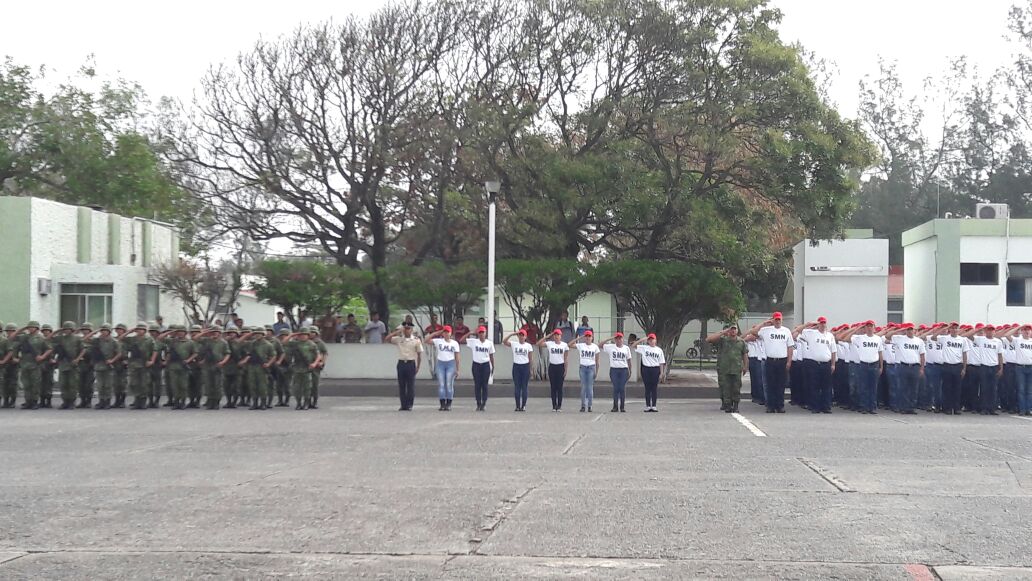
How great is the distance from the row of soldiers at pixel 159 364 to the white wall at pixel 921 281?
22.5 m

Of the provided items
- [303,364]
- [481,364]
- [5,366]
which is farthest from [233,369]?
[481,364]

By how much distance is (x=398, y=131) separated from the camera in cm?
2978

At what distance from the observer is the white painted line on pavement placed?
15891 mm

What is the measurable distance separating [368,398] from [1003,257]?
2115cm

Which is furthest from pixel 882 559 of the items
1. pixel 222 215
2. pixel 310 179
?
pixel 222 215

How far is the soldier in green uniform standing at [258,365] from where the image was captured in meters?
21.8

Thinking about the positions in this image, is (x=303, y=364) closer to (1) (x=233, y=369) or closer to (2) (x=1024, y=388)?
(1) (x=233, y=369)

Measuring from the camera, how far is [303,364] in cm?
2183

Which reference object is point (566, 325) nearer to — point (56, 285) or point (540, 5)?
point (540, 5)

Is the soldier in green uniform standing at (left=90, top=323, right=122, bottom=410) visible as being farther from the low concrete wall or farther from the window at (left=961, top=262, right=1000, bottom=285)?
the window at (left=961, top=262, right=1000, bottom=285)

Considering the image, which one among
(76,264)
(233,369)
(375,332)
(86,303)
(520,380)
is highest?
(76,264)

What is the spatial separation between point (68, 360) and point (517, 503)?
50.2 ft

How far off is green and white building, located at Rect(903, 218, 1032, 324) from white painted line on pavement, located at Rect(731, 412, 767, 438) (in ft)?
56.9

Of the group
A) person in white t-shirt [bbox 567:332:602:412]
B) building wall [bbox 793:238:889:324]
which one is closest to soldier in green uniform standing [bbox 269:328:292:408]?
person in white t-shirt [bbox 567:332:602:412]
